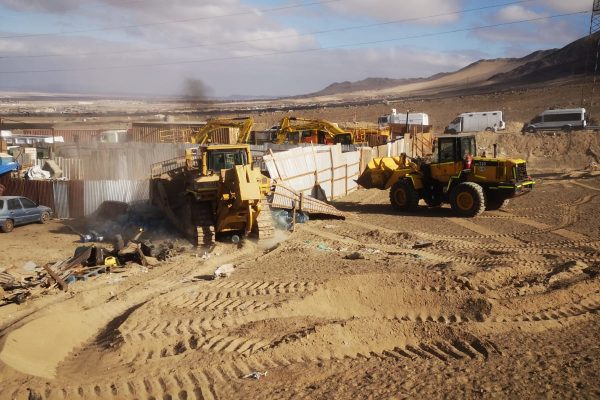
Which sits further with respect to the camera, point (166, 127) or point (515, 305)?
point (166, 127)

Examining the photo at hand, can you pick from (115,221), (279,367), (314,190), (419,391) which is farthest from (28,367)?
(314,190)

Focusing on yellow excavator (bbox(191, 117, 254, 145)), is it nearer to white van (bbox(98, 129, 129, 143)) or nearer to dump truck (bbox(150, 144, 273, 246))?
dump truck (bbox(150, 144, 273, 246))

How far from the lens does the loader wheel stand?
17047 mm

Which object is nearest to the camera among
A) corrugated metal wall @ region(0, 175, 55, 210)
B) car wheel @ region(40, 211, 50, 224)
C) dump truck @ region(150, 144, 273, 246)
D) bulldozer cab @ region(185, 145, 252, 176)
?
dump truck @ region(150, 144, 273, 246)

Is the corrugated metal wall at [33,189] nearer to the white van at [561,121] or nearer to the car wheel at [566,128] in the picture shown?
the white van at [561,121]

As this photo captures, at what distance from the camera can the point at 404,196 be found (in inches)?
679

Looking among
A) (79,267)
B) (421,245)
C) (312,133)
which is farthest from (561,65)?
(79,267)

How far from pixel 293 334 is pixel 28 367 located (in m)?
3.22

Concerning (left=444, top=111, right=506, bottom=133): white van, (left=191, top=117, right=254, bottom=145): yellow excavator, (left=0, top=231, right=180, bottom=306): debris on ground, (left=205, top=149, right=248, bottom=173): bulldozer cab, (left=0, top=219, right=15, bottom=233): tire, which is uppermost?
(left=444, top=111, right=506, bottom=133): white van

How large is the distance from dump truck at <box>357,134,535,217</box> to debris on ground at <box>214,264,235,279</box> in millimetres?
8175

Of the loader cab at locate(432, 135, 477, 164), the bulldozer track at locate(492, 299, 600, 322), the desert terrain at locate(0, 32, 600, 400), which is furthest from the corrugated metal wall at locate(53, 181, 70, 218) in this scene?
the bulldozer track at locate(492, 299, 600, 322)

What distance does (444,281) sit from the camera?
8289mm

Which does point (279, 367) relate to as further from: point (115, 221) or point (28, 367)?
point (115, 221)

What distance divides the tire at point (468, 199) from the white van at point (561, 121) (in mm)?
25109
